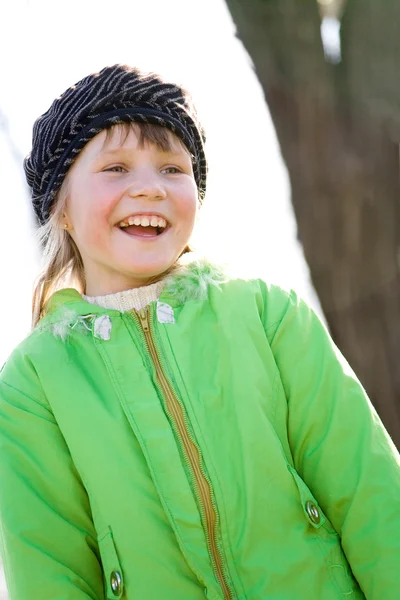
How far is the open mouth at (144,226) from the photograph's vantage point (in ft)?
6.55

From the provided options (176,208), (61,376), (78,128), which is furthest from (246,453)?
(78,128)

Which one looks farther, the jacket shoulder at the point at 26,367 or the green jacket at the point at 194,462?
the jacket shoulder at the point at 26,367

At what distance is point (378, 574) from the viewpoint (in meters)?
1.71

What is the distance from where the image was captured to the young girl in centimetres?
174

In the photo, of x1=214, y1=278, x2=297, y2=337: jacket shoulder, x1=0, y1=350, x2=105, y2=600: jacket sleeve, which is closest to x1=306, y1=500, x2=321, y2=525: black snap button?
x1=214, y1=278, x2=297, y2=337: jacket shoulder

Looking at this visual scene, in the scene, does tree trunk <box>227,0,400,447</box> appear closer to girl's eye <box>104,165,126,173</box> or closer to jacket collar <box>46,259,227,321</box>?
jacket collar <box>46,259,227,321</box>

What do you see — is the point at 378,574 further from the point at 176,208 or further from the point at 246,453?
the point at 176,208

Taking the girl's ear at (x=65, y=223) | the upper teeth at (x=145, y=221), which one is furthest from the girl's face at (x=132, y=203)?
the girl's ear at (x=65, y=223)

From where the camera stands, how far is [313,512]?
178 cm

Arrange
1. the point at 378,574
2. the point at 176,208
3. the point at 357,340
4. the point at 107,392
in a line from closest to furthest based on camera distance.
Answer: the point at 378,574 < the point at 107,392 < the point at 176,208 < the point at 357,340

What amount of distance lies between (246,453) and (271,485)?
0.09 meters

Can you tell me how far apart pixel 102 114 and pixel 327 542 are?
1.21m

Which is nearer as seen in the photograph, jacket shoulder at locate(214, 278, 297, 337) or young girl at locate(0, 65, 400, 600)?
young girl at locate(0, 65, 400, 600)

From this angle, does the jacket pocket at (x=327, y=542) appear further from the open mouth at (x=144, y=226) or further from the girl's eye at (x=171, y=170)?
the girl's eye at (x=171, y=170)
